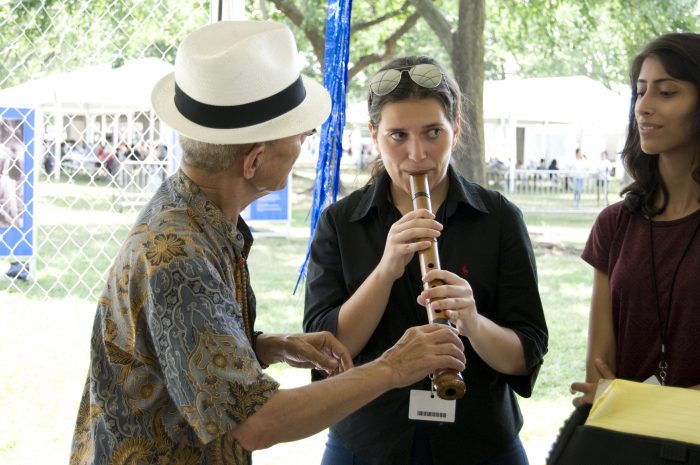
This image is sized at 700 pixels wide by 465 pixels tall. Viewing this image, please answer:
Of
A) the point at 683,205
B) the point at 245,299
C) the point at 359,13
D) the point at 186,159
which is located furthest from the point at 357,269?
the point at 359,13

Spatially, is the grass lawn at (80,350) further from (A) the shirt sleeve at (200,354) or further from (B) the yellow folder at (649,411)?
(B) the yellow folder at (649,411)

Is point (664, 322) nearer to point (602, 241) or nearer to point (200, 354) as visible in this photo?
point (602, 241)

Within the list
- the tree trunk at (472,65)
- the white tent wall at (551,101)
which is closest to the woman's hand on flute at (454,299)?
the tree trunk at (472,65)

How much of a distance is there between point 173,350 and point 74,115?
16.4 ft

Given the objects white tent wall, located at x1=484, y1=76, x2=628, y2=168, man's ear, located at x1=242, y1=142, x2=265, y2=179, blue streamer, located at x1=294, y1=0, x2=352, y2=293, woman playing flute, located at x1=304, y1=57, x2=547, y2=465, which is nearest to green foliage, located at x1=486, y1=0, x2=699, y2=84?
white tent wall, located at x1=484, y1=76, x2=628, y2=168

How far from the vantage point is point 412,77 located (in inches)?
84.2

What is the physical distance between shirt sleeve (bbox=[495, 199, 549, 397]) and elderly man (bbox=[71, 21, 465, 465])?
31 cm

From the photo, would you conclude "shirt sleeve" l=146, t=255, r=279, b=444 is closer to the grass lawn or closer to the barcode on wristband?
the barcode on wristband

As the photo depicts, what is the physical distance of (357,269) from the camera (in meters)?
2.18

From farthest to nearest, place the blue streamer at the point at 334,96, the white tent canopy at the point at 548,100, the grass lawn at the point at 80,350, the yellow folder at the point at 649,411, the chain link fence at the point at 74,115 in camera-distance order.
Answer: the white tent canopy at the point at 548,100, the chain link fence at the point at 74,115, the grass lawn at the point at 80,350, the blue streamer at the point at 334,96, the yellow folder at the point at 649,411

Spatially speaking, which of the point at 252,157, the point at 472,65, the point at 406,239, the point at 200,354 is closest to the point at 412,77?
the point at 406,239

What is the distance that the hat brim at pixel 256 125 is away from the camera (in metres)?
1.75

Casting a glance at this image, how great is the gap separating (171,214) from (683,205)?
1285mm

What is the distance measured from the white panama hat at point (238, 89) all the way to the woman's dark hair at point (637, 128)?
0.88m
